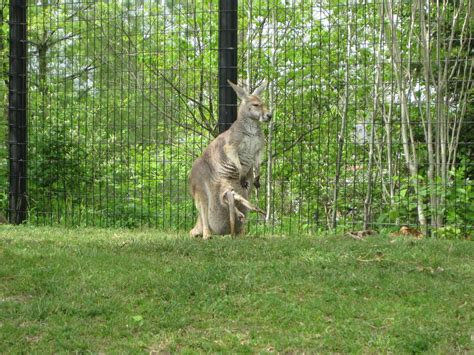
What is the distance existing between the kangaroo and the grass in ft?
3.05

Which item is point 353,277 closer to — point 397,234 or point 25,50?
point 397,234

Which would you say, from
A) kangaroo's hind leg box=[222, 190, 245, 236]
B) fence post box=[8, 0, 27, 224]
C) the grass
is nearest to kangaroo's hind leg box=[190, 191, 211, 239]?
kangaroo's hind leg box=[222, 190, 245, 236]

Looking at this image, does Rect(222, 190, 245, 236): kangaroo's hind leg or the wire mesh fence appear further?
the wire mesh fence

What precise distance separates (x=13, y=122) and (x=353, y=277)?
19.8ft

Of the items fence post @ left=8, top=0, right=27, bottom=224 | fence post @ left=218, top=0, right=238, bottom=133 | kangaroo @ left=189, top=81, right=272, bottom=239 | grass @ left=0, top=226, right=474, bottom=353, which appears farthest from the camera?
fence post @ left=8, top=0, right=27, bottom=224

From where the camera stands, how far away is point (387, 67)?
37.4 ft

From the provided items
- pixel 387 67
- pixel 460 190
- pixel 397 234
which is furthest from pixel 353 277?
pixel 387 67

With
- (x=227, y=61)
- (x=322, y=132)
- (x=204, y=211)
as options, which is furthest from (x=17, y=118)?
(x=322, y=132)

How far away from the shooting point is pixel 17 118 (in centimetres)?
984

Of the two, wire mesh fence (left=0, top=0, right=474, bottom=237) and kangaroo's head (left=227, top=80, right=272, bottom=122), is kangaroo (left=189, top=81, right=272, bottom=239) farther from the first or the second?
wire mesh fence (left=0, top=0, right=474, bottom=237)

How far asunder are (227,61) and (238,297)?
171 inches

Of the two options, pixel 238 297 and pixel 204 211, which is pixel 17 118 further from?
pixel 238 297

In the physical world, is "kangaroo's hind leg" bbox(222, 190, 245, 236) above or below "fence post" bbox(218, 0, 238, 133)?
below

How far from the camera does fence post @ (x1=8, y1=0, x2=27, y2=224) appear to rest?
9828 millimetres
